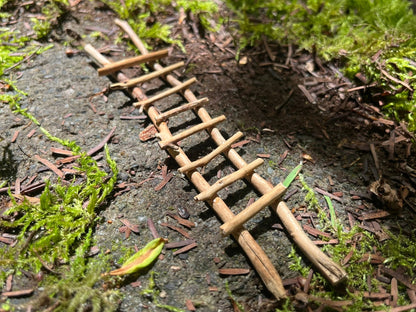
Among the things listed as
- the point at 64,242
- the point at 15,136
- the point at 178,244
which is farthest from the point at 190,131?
the point at 15,136

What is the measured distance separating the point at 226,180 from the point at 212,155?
0.79 ft

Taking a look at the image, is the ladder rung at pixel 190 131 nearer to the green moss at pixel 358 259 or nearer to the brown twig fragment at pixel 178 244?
the brown twig fragment at pixel 178 244

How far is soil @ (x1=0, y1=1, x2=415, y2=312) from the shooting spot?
2068 mm

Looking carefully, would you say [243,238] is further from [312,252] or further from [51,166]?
[51,166]

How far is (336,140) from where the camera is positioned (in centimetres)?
274

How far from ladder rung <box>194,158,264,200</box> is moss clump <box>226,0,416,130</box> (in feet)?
4.50

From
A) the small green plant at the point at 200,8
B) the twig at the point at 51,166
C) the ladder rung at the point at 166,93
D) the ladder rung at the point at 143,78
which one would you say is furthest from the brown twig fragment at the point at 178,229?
the small green plant at the point at 200,8

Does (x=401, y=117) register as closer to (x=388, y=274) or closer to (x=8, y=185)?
A: (x=388, y=274)

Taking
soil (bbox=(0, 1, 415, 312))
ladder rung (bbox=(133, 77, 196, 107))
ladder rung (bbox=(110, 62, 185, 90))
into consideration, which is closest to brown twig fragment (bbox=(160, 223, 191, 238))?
soil (bbox=(0, 1, 415, 312))

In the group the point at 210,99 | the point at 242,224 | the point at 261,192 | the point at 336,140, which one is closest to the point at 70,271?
the point at 242,224

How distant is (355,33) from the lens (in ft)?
10.8

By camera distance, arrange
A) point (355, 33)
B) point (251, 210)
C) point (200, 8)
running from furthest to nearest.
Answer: point (200, 8) < point (355, 33) < point (251, 210)

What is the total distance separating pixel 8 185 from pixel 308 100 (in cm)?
237

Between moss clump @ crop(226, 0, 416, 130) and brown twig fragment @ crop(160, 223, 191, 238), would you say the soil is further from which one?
moss clump @ crop(226, 0, 416, 130)
